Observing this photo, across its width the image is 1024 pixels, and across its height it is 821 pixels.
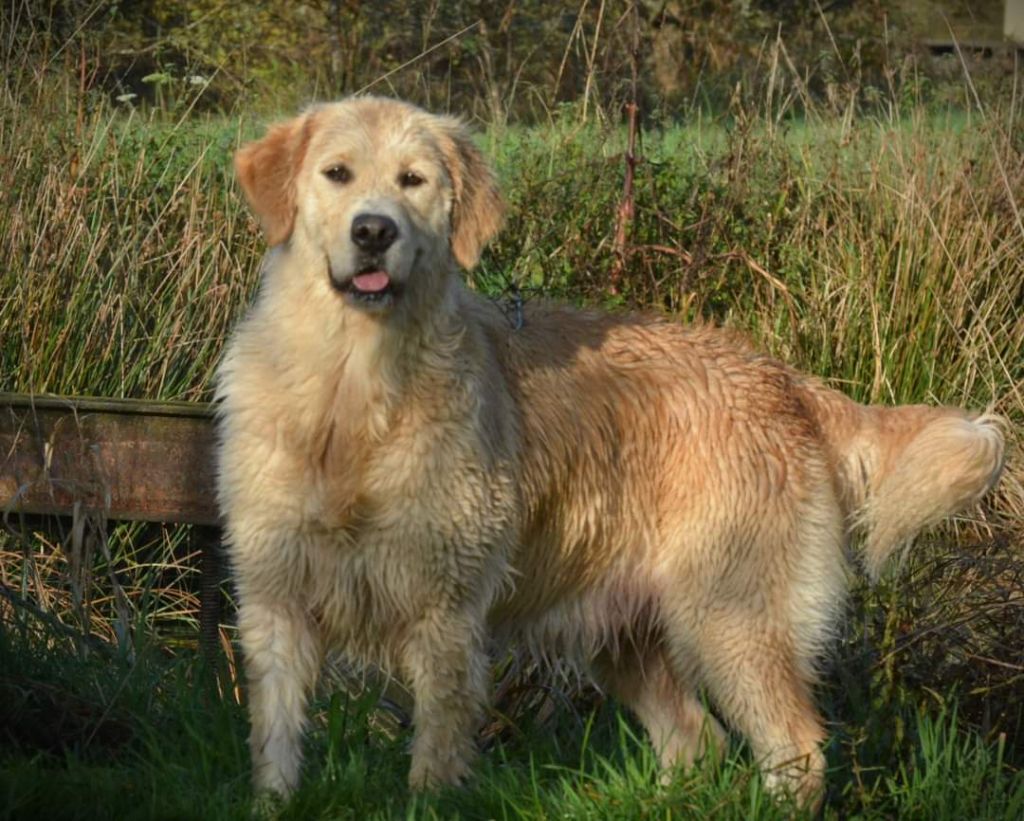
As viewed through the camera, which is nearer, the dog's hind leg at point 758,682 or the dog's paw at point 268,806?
the dog's paw at point 268,806

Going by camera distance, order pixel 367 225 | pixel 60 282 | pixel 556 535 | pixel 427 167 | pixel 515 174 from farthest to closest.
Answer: pixel 515 174, pixel 60 282, pixel 556 535, pixel 427 167, pixel 367 225

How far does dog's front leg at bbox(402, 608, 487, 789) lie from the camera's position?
4363 mm

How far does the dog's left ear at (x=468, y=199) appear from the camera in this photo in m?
4.60

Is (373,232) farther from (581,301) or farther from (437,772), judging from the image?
(581,301)

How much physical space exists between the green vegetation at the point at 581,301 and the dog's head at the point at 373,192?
90 centimetres

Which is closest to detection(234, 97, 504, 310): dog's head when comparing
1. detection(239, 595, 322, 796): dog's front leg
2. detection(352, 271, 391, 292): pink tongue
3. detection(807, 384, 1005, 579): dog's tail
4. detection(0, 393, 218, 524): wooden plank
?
detection(352, 271, 391, 292): pink tongue

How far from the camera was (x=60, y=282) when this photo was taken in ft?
21.9

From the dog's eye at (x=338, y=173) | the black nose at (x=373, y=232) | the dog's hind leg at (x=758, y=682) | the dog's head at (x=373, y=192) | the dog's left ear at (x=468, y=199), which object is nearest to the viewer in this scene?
the black nose at (x=373, y=232)

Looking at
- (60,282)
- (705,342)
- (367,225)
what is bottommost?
(60,282)

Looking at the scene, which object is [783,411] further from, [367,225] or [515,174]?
[515,174]

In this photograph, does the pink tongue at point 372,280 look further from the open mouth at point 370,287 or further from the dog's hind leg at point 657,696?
the dog's hind leg at point 657,696

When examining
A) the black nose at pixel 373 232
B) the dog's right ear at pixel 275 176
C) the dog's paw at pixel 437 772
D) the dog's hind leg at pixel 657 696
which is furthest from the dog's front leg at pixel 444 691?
the dog's right ear at pixel 275 176

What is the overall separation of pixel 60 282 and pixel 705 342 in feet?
9.73

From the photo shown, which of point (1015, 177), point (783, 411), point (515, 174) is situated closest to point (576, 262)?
point (515, 174)
